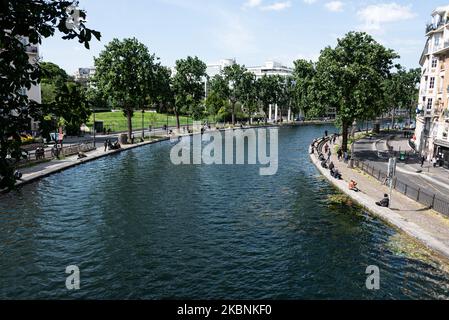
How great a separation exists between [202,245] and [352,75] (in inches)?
1459

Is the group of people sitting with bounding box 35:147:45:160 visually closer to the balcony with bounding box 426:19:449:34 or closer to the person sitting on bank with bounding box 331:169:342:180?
the person sitting on bank with bounding box 331:169:342:180

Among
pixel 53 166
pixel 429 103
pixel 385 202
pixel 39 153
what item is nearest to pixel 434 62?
pixel 429 103

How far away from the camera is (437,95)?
5416 cm

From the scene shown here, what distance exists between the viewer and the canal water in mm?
18641

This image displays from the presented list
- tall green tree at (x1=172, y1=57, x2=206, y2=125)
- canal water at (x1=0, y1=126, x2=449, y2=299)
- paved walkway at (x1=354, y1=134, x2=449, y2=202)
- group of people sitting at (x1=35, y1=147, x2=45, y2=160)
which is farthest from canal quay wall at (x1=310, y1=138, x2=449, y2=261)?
tall green tree at (x1=172, y1=57, x2=206, y2=125)

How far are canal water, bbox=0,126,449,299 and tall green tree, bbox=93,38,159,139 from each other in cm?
3556

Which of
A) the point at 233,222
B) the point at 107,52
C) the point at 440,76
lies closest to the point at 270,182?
the point at 233,222

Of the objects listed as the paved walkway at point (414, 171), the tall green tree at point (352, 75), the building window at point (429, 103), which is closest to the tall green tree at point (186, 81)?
the paved walkway at point (414, 171)

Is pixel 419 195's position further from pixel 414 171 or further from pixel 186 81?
pixel 186 81

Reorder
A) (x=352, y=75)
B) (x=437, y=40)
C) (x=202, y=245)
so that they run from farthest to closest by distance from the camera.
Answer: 1. (x=437, y=40)
2. (x=352, y=75)
3. (x=202, y=245)

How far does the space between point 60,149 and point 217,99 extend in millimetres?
104850

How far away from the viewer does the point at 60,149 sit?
→ 5425cm

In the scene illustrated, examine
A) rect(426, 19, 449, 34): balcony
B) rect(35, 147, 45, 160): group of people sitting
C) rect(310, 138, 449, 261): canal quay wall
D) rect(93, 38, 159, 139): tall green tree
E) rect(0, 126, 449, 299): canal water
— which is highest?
rect(426, 19, 449, 34): balcony

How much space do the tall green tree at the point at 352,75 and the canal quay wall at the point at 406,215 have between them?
15100mm
